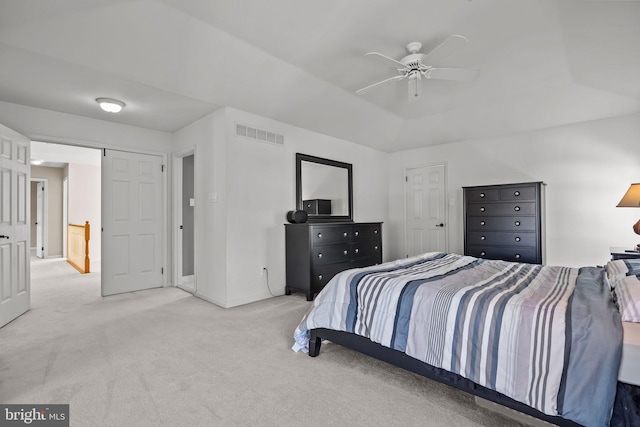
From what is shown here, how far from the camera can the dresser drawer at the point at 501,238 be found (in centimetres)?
438

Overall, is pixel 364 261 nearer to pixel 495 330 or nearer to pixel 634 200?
pixel 634 200

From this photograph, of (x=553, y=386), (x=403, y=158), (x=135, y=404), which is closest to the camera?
(x=553, y=386)

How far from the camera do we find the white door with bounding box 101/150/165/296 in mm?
4434

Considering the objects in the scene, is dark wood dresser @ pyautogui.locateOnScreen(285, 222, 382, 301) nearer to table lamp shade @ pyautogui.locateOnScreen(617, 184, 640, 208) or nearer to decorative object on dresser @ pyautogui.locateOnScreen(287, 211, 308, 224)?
decorative object on dresser @ pyautogui.locateOnScreen(287, 211, 308, 224)

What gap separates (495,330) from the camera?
1.57 m

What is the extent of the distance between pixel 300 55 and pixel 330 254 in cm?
249

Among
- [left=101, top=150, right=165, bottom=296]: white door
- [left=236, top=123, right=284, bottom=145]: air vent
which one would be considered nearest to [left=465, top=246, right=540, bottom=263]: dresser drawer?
[left=236, top=123, right=284, bottom=145]: air vent

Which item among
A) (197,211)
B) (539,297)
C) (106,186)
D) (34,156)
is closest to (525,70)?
(539,297)

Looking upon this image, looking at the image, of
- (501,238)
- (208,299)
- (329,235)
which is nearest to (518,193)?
(501,238)

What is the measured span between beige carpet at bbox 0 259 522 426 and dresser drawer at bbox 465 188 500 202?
3.27 meters

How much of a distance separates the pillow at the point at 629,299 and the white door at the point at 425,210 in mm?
4193

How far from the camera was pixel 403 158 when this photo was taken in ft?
21.0

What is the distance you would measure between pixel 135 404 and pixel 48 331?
1.88 m

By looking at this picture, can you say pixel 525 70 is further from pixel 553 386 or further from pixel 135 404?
pixel 135 404
